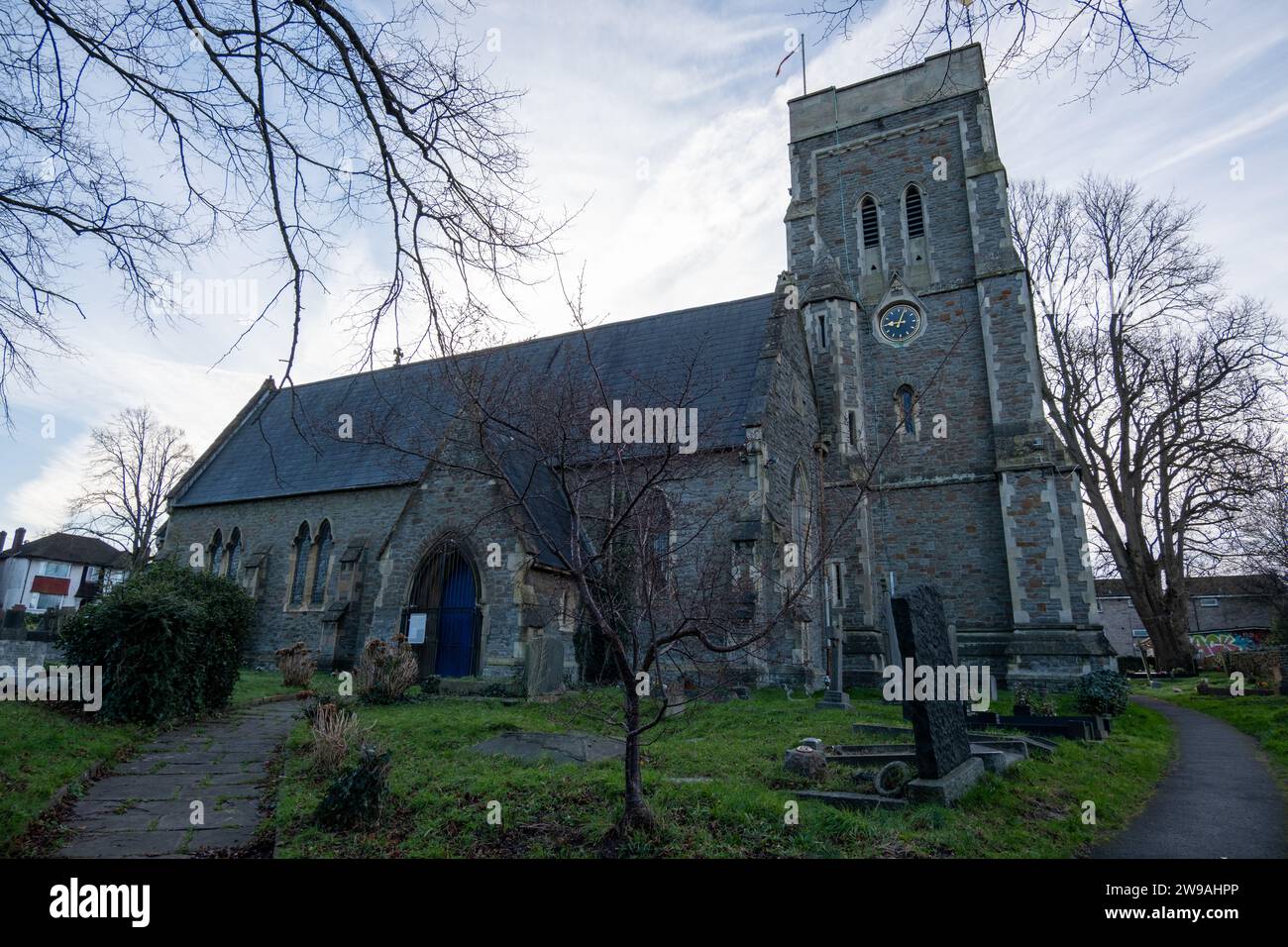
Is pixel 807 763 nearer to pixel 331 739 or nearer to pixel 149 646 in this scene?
pixel 331 739

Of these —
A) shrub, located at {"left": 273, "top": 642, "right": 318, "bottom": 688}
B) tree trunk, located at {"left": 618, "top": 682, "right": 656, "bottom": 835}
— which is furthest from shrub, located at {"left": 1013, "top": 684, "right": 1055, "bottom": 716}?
shrub, located at {"left": 273, "top": 642, "right": 318, "bottom": 688}

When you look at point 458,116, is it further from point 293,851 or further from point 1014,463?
point 1014,463

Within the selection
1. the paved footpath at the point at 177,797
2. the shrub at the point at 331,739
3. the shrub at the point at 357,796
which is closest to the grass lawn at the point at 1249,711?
the shrub at the point at 357,796

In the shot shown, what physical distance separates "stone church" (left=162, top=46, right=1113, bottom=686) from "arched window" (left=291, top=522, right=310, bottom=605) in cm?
8

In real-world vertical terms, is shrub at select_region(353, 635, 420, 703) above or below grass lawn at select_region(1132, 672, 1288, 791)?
above

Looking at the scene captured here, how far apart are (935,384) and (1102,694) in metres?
9.91

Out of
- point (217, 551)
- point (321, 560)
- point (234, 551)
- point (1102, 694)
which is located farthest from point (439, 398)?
point (1102, 694)

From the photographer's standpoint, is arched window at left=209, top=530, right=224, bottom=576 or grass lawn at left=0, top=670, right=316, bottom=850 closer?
grass lawn at left=0, top=670, right=316, bottom=850

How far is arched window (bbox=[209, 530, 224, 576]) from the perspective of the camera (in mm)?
22688

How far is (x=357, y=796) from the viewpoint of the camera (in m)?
5.45

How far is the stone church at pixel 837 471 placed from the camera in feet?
49.5

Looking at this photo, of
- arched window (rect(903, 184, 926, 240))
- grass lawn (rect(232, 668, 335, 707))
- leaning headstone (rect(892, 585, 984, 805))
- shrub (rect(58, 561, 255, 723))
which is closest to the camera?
leaning headstone (rect(892, 585, 984, 805))

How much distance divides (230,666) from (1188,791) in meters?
13.1

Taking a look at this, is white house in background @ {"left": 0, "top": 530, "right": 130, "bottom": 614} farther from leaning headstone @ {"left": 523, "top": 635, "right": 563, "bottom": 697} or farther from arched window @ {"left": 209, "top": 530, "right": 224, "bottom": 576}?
leaning headstone @ {"left": 523, "top": 635, "right": 563, "bottom": 697}
